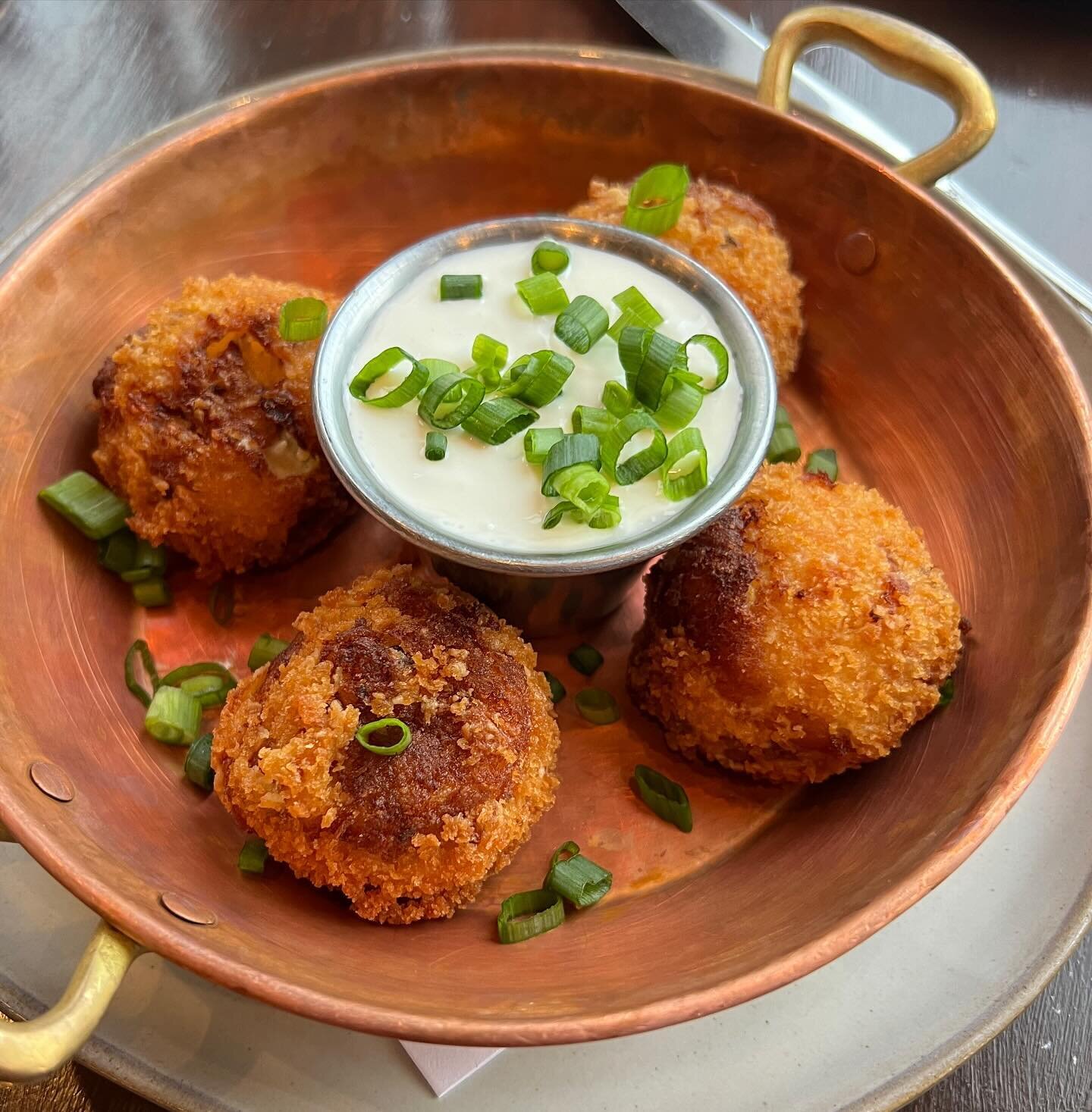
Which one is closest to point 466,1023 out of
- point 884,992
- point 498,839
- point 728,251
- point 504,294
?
point 498,839

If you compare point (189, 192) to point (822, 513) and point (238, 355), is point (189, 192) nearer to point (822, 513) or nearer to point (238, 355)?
point (238, 355)

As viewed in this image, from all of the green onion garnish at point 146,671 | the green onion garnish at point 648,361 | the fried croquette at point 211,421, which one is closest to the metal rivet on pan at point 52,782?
the green onion garnish at point 146,671

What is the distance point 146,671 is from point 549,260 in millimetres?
1457

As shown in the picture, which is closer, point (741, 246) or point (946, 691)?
point (946, 691)

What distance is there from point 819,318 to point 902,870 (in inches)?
69.7

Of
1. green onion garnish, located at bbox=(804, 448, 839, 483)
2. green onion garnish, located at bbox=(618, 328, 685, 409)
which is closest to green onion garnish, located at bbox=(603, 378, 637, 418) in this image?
green onion garnish, located at bbox=(618, 328, 685, 409)

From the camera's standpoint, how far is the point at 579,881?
211 cm

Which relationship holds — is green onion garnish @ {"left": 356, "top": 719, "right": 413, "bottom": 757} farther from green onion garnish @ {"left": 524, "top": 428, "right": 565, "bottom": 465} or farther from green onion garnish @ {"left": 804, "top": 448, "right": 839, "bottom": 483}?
green onion garnish @ {"left": 804, "top": 448, "right": 839, "bottom": 483}

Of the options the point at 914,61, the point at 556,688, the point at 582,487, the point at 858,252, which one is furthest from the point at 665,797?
the point at 914,61

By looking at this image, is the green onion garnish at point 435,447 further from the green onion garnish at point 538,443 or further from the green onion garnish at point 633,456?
the green onion garnish at point 633,456

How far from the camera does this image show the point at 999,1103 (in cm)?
225

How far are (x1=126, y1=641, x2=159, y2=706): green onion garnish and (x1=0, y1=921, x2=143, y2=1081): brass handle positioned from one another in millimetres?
829

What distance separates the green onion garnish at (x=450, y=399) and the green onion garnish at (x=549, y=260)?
457 millimetres

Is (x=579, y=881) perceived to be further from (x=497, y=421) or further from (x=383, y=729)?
(x=497, y=421)
